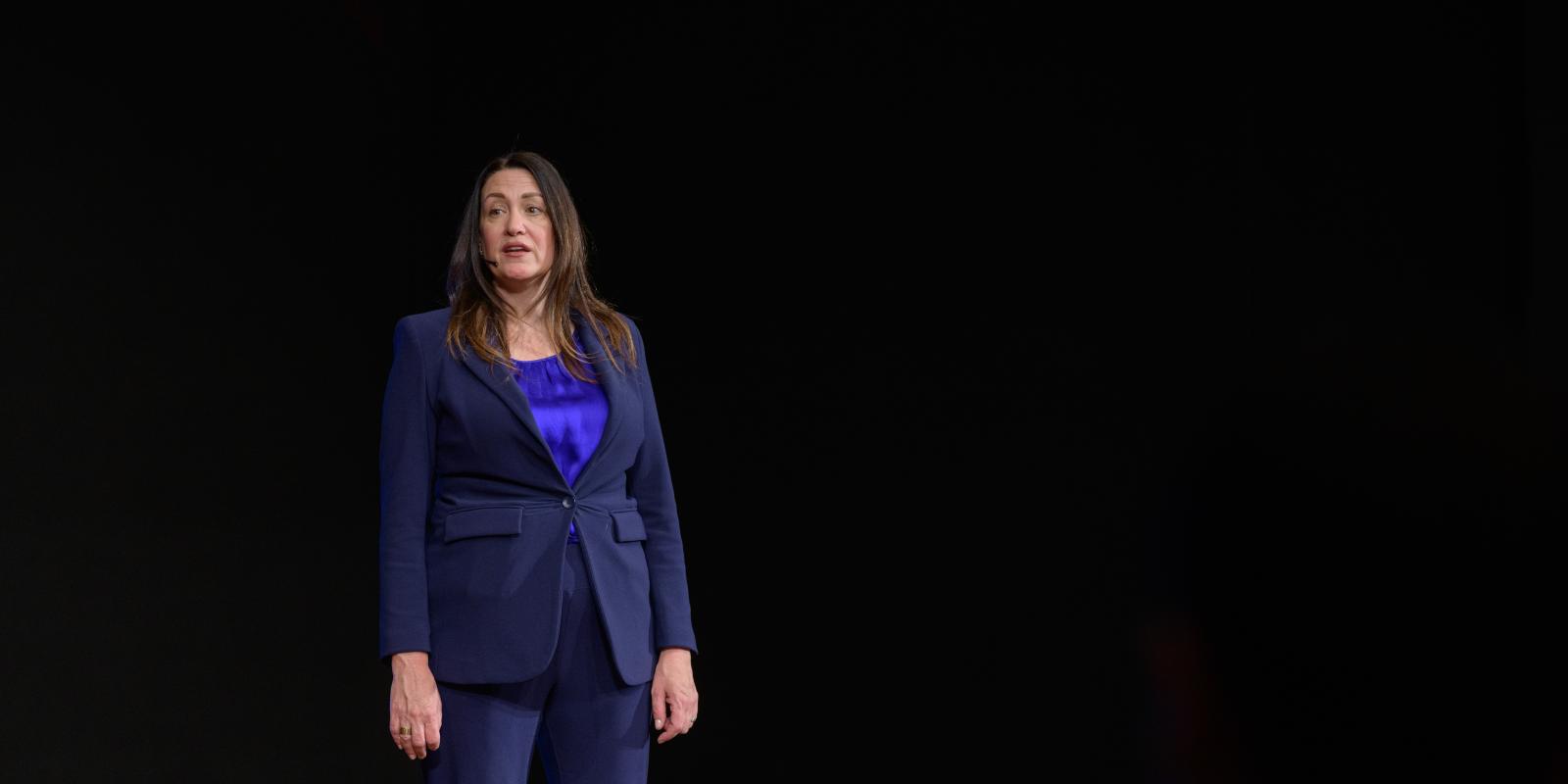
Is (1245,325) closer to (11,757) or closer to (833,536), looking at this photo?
(833,536)

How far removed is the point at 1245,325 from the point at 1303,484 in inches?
13.1

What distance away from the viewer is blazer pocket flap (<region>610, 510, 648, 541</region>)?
6.05ft

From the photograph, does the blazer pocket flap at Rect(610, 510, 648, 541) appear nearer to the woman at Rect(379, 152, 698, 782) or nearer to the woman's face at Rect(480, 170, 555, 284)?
the woman at Rect(379, 152, 698, 782)

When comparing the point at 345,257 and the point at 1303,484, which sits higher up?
the point at 345,257

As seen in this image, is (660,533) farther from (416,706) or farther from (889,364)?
(889,364)

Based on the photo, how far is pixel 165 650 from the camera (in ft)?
8.84

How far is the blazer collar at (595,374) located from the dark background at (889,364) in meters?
1.12

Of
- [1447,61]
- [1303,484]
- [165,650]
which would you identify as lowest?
[165,650]

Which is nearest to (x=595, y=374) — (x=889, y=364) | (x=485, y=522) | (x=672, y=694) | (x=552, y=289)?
(x=552, y=289)

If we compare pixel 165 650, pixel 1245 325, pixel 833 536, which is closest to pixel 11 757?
pixel 165 650

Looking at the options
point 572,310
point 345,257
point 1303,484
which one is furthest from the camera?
point 345,257

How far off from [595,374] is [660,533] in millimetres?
233

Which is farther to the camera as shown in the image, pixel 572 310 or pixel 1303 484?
pixel 1303 484

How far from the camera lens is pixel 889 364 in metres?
3.10
